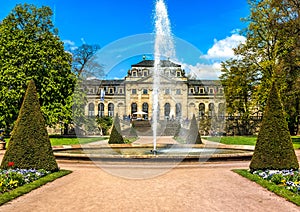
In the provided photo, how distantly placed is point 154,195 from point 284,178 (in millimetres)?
3433

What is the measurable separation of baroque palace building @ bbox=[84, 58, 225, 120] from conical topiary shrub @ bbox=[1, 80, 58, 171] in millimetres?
4538

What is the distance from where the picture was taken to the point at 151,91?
102 ft

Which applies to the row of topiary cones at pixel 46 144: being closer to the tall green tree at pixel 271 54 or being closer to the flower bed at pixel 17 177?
the flower bed at pixel 17 177

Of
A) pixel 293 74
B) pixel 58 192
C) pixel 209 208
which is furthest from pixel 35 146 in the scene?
pixel 293 74

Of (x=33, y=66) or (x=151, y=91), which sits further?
(x=151, y=91)

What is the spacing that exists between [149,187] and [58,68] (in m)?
23.9

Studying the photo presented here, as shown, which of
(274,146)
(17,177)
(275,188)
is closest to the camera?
(275,188)

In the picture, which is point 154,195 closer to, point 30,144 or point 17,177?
point 17,177

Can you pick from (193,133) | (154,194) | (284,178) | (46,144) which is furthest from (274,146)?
(193,133)

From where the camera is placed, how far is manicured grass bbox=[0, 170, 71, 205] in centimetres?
691

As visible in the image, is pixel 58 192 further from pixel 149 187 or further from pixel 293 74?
pixel 293 74

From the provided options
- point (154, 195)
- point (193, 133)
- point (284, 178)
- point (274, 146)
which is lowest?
point (154, 195)

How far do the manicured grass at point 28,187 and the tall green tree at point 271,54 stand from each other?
63.2 feet

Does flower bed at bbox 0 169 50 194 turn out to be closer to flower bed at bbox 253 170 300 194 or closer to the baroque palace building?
the baroque palace building
